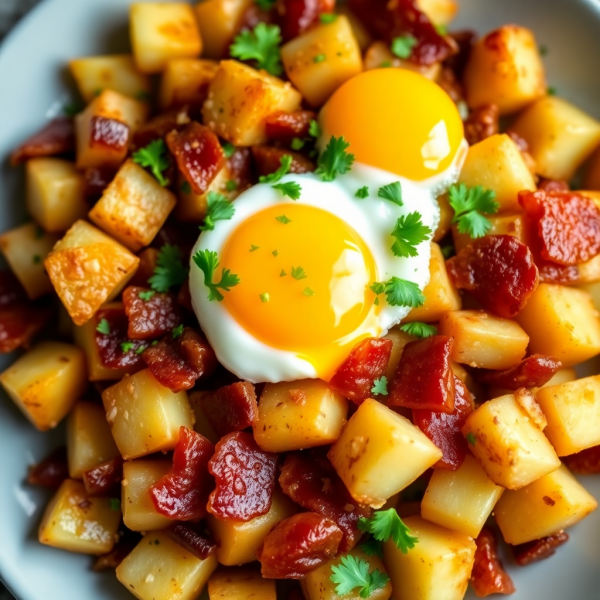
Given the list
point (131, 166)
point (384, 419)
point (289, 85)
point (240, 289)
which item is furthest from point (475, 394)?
point (131, 166)

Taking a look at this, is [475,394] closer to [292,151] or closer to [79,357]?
[292,151]

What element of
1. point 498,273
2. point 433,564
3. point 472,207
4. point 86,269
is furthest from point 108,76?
point 433,564

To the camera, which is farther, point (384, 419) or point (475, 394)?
point (475, 394)

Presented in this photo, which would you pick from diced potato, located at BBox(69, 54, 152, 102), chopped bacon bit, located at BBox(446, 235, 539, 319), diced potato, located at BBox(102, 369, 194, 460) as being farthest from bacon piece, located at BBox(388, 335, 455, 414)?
diced potato, located at BBox(69, 54, 152, 102)

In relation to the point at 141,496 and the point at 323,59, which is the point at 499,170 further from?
the point at 141,496

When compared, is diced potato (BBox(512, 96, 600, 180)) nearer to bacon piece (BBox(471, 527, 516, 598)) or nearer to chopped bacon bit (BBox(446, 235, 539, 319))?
chopped bacon bit (BBox(446, 235, 539, 319))

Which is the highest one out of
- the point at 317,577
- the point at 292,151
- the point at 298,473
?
the point at 292,151

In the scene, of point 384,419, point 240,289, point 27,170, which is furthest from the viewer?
point 27,170

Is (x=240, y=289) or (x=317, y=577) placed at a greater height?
(x=240, y=289)
